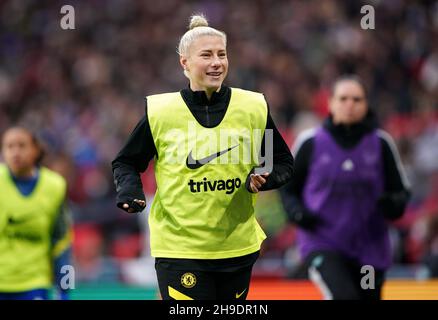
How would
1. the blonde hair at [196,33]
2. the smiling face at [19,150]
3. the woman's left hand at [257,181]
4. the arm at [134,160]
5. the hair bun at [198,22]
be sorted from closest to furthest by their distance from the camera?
1. the woman's left hand at [257,181]
2. the arm at [134,160]
3. the blonde hair at [196,33]
4. the hair bun at [198,22]
5. the smiling face at [19,150]

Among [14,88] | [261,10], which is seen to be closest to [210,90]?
[261,10]

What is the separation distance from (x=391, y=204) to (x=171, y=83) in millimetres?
10584

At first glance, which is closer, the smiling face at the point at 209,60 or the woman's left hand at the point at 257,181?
the woman's left hand at the point at 257,181

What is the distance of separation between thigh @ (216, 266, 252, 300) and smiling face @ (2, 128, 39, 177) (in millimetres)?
2593

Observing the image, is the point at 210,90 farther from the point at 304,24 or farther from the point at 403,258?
the point at 304,24

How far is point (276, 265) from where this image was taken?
12766mm

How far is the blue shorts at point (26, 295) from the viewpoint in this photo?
8117 mm

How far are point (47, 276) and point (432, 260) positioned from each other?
13.8 feet

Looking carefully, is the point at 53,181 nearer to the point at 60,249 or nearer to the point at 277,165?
the point at 60,249

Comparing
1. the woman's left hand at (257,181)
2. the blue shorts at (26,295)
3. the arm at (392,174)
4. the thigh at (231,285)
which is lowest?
the blue shorts at (26,295)

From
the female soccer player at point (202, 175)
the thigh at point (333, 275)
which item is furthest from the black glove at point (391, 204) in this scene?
the female soccer player at point (202, 175)

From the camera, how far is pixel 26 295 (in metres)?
8.16

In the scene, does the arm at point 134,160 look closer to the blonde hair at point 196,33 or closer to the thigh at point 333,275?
the blonde hair at point 196,33

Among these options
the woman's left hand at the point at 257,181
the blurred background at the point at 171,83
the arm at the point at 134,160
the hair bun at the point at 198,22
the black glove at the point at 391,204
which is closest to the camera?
the woman's left hand at the point at 257,181
